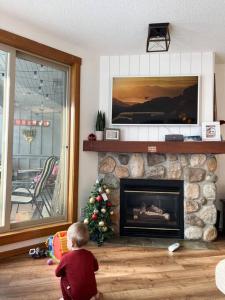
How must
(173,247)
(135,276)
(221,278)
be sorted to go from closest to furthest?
(221,278)
(135,276)
(173,247)

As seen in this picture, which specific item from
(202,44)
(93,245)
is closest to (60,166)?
(93,245)

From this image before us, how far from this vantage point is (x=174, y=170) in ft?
12.0

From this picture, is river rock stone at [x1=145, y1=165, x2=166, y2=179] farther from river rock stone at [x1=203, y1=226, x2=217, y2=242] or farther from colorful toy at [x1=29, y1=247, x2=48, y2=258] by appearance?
colorful toy at [x1=29, y1=247, x2=48, y2=258]

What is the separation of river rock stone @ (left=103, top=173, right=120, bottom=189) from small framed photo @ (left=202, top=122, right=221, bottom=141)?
1.25 metres

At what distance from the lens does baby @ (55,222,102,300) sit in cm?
177

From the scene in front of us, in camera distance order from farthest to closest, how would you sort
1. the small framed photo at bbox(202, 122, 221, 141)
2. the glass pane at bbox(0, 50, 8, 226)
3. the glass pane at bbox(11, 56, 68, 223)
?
1. the small framed photo at bbox(202, 122, 221, 141)
2. the glass pane at bbox(11, 56, 68, 223)
3. the glass pane at bbox(0, 50, 8, 226)

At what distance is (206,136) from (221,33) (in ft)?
3.93

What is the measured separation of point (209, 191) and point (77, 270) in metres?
2.33

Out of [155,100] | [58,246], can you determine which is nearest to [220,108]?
[155,100]

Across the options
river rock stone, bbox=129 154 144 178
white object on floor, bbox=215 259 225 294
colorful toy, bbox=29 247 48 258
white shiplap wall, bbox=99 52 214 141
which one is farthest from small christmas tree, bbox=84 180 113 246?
white object on floor, bbox=215 259 225 294

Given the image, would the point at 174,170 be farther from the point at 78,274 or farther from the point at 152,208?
the point at 78,274

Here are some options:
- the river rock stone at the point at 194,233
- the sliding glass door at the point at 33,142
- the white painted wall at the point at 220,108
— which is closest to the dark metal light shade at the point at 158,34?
the sliding glass door at the point at 33,142

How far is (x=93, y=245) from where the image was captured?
10.9ft

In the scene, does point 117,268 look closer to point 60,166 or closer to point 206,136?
point 60,166
